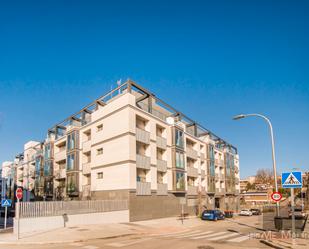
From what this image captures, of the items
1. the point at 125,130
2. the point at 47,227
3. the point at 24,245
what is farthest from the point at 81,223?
the point at 125,130

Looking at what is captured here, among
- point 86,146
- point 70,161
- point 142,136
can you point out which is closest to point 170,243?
point 142,136

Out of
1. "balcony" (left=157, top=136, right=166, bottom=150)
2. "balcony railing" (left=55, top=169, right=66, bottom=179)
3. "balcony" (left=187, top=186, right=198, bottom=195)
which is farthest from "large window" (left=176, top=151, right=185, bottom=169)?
"balcony railing" (left=55, top=169, right=66, bottom=179)

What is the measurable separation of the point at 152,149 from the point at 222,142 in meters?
34.0

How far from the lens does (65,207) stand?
71.6ft

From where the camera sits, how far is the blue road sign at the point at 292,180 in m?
12.9

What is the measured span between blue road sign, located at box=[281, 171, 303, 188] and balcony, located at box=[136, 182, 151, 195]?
17594 millimetres

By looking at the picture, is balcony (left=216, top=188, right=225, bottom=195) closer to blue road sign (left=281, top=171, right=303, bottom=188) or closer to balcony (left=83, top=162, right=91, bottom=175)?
balcony (left=83, top=162, right=91, bottom=175)

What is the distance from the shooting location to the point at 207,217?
3153 cm

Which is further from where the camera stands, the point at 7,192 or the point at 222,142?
the point at 7,192

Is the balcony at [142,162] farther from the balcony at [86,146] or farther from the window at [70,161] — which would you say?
the window at [70,161]

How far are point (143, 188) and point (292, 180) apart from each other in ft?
60.5

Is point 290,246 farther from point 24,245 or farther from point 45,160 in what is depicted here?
point 45,160

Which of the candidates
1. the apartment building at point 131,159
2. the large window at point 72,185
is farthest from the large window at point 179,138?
the large window at point 72,185

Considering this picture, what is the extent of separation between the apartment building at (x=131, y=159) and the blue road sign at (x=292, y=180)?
14.8 meters
